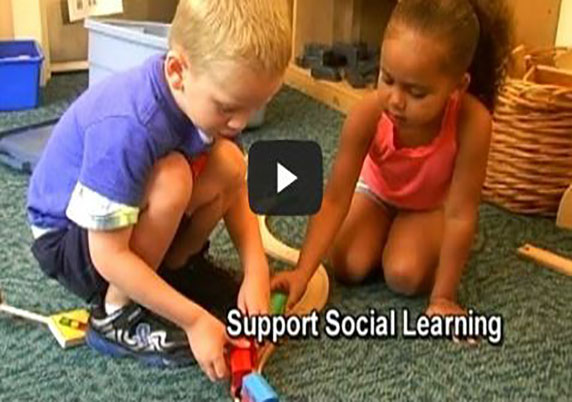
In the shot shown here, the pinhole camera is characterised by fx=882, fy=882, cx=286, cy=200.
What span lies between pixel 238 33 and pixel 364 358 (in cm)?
38

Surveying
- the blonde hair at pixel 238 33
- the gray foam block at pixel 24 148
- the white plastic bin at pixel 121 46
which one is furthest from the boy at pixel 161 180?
the white plastic bin at pixel 121 46

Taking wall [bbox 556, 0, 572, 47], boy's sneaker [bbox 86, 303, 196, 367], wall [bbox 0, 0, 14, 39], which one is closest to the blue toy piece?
boy's sneaker [bbox 86, 303, 196, 367]

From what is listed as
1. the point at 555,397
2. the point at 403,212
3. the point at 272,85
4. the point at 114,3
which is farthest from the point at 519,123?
the point at 114,3

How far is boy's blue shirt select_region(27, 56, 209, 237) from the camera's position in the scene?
817mm

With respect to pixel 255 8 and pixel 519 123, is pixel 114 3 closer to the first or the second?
pixel 519 123

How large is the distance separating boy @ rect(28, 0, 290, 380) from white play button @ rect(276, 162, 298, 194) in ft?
0.14

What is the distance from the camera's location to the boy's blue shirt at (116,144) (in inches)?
32.2

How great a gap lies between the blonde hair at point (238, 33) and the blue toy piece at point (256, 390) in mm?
276

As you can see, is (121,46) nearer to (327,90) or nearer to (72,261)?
(327,90)

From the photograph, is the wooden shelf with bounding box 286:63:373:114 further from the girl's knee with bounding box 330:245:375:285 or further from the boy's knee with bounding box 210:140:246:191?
the boy's knee with bounding box 210:140:246:191

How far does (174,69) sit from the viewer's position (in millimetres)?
825

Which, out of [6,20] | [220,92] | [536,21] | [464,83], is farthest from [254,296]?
[6,20]

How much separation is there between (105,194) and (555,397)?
0.49 meters

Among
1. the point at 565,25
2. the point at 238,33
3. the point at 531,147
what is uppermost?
the point at 238,33
